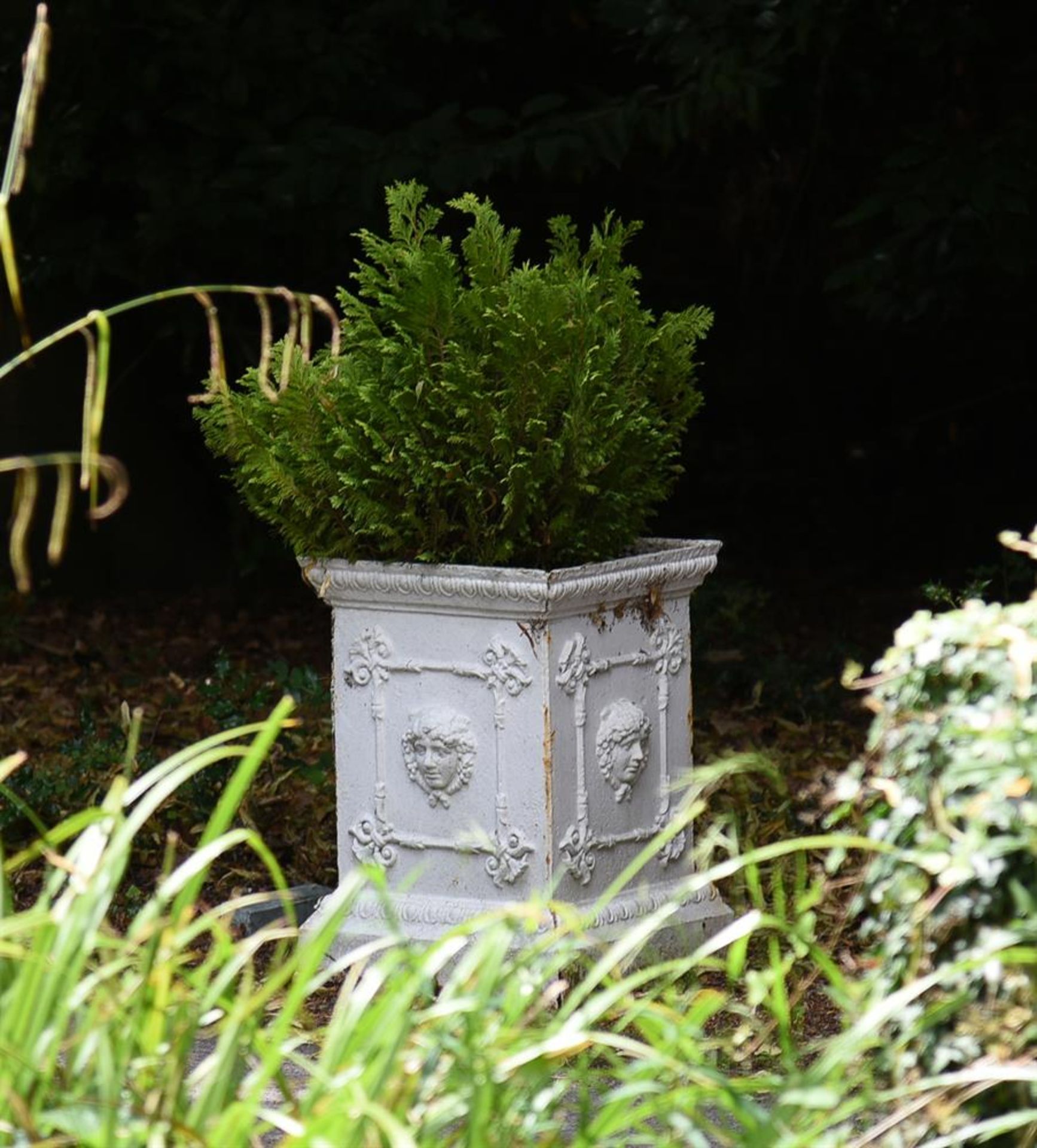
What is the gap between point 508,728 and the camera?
412cm

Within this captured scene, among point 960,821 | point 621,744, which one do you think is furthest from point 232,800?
point 621,744

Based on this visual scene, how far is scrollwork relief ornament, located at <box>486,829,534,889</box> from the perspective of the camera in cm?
411

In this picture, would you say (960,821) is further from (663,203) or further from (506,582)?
(663,203)

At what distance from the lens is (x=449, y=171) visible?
6695mm

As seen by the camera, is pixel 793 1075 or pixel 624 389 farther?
pixel 624 389

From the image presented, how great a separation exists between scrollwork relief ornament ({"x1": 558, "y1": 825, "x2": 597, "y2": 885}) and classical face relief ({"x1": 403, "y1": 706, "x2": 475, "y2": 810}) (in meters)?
0.26

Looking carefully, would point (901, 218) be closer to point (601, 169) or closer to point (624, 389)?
point (624, 389)

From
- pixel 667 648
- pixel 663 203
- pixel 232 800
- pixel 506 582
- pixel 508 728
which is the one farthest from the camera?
pixel 663 203

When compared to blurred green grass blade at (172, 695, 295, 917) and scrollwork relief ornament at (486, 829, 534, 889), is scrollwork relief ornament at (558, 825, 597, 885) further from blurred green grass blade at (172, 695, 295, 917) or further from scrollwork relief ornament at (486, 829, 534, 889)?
blurred green grass blade at (172, 695, 295, 917)

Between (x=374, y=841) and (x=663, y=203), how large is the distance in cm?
538

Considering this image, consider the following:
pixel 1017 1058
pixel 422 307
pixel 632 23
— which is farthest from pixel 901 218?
pixel 1017 1058

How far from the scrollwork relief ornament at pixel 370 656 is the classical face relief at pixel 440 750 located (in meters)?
0.14

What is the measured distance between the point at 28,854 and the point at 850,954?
8.33 ft

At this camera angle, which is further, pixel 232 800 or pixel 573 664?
pixel 573 664
